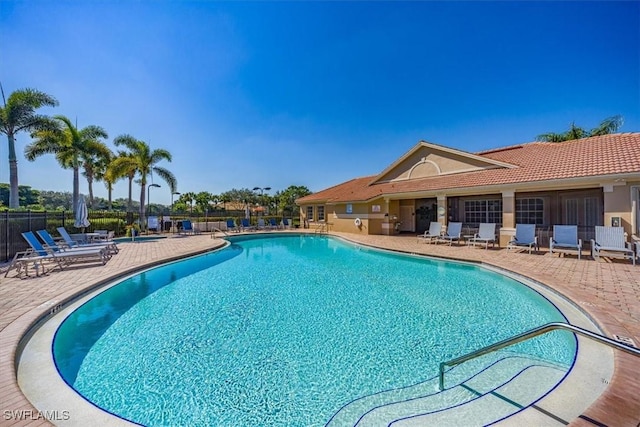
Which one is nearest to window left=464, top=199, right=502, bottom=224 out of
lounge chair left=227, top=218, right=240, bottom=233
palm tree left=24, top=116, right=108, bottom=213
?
lounge chair left=227, top=218, right=240, bottom=233

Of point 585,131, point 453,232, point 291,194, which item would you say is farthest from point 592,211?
point 291,194

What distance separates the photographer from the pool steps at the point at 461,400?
8.64 ft

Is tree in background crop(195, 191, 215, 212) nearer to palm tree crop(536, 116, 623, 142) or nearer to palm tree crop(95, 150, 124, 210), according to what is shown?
palm tree crop(95, 150, 124, 210)

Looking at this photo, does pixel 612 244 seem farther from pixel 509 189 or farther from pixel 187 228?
pixel 187 228

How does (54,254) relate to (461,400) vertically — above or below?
above

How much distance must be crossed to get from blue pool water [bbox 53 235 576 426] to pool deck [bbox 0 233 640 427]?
561 mm

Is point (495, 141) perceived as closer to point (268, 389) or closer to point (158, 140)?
point (268, 389)

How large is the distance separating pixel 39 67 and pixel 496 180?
20.6 metres

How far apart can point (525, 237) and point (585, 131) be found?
22.8 meters

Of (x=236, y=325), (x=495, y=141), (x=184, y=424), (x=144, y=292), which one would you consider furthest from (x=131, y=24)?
(x=495, y=141)

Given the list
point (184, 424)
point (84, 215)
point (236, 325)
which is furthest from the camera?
point (84, 215)

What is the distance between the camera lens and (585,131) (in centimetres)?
2478

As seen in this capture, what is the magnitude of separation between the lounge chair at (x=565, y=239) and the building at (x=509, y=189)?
1138 mm

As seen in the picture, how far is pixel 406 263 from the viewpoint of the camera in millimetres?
10789
